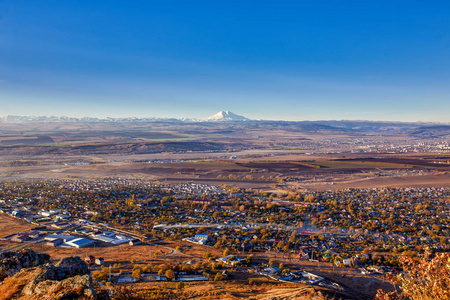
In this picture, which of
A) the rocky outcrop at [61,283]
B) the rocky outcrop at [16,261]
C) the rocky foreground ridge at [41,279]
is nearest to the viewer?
the rocky outcrop at [61,283]

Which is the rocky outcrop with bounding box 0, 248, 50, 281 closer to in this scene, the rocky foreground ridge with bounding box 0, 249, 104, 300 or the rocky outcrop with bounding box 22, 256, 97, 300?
the rocky foreground ridge with bounding box 0, 249, 104, 300

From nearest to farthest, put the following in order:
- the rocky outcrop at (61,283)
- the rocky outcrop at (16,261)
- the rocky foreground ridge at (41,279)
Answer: the rocky outcrop at (61,283) < the rocky foreground ridge at (41,279) < the rocky outcrop at (16,261)

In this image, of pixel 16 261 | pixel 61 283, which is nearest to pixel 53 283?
pixel 61 283

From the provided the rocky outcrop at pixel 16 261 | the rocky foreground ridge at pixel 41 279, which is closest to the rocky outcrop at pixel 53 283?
the rocky foreground ridge at pixel 41 279

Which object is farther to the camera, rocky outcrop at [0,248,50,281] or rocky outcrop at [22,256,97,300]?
rocky outcrop at [0,248,50,281]

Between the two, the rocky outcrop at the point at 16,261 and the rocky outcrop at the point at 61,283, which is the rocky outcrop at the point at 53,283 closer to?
the rocky outcrop at the point at 61,283

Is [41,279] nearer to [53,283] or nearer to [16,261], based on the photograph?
[53,283]

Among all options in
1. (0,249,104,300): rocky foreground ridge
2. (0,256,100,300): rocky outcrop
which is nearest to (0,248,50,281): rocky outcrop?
(0,249,104,300): rocky foreground ridge

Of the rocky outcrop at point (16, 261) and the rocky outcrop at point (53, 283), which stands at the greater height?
the rocky outcrop at point (53, 283)

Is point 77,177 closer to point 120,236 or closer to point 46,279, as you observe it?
point 120,236
